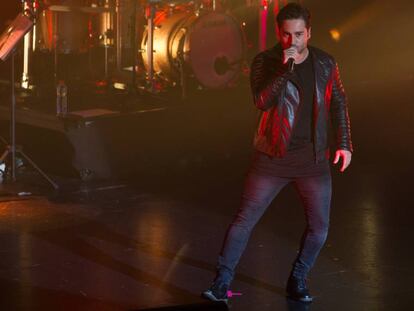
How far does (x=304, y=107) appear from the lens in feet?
19.2

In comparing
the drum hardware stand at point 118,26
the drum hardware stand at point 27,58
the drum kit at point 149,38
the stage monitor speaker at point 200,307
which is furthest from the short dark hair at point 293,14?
the drum hardware stand at point 27,58

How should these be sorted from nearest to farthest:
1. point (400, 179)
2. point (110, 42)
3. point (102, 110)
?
point (400, 179) → point (102, 110) → point (110, 42)

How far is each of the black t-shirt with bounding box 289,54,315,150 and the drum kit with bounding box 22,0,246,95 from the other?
20.8ft

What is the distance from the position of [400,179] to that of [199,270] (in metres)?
3.84

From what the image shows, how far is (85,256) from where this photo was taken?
7262 mm

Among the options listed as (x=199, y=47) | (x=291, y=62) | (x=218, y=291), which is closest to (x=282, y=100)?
(x=291, y=62)

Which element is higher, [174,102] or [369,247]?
[174,102]

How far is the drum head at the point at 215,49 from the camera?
12.2 metres

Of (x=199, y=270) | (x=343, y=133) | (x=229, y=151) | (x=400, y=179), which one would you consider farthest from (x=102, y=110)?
(x=343, y=133)

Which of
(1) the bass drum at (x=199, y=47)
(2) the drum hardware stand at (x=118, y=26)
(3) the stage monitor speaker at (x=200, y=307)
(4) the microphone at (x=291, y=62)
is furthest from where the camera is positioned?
(2) the drum hardware stand at (x=118, y=26)

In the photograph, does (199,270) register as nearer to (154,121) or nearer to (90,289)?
(90,289)

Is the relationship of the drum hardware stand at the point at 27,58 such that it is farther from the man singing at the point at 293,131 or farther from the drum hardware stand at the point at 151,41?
the man singing at the point at 293,131

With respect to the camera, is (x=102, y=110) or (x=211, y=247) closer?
(x=211, y=247)

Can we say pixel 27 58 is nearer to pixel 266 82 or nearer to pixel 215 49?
pixel 215 49
